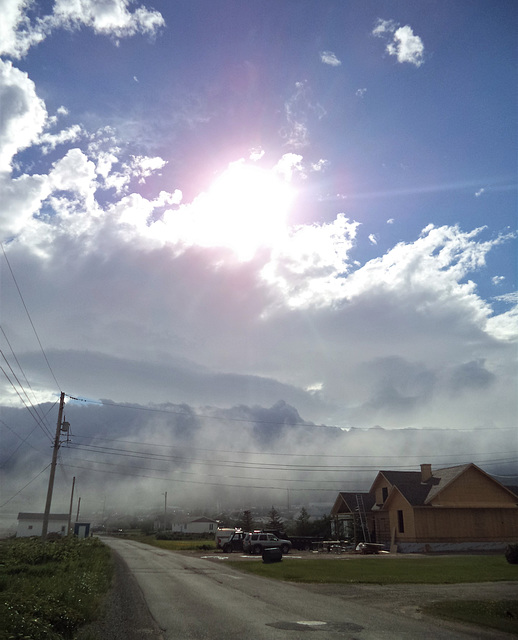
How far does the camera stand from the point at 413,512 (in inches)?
1718

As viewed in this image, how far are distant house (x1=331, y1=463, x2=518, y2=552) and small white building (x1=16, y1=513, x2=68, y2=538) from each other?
89726 millimetres

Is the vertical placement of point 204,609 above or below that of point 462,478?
below

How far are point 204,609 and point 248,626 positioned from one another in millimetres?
2950

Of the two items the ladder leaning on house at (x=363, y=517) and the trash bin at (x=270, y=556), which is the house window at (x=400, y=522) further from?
the trash bin at (x=270, y=556)

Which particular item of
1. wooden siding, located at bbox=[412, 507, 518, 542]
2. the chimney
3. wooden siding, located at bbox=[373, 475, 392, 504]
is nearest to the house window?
wooden siding, located at bbox=[412, 507, 518, 542]

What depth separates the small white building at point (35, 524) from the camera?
374ft

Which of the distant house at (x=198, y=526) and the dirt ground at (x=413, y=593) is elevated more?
the dirt ground at (x=413, y=593)

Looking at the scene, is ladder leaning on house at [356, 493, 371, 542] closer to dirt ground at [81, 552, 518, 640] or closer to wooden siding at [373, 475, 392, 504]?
wooden siding at [373, 475, 392, 504]

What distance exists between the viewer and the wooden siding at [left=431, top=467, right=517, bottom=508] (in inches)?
1764

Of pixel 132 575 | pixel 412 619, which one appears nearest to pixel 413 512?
pixel 132 575

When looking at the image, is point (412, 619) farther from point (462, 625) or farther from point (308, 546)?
point (308, 546)

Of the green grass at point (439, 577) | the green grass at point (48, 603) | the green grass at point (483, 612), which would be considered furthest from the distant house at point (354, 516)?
the green grass at point (483, 612)

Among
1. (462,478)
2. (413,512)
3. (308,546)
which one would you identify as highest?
(462,478)

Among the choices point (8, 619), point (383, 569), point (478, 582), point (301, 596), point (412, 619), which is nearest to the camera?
point (8, 619)
